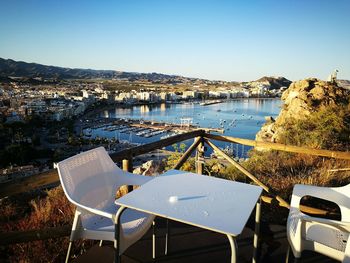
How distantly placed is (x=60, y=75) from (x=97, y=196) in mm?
111039

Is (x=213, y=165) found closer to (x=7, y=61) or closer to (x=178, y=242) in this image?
(x=178, y=242)

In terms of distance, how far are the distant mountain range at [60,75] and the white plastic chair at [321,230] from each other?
67.3 meters

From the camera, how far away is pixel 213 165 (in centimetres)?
537

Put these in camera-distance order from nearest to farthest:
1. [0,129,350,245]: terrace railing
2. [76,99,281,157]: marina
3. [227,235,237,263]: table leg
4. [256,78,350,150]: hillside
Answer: [227,235,237,263]: table leg < [0,129,350,245]: terrace railing < [256,78,350,150]: hillside < [76,99,281,157]: marina

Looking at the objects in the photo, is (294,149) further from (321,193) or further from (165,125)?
(165,125)

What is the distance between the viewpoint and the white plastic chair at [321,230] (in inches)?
54.8

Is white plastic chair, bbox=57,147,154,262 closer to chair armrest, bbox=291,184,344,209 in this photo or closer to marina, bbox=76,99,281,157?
chair armrest, bbox=291,184,344,209

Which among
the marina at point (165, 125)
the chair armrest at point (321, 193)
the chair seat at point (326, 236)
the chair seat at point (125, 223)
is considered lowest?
the marina at point (165, 125)

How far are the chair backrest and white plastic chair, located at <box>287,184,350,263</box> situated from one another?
1206 millimetres

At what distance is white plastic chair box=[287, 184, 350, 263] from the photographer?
1393 mm

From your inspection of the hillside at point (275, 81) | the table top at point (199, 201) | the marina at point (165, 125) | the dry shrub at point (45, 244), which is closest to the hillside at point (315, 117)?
the table top at point (199, 201)

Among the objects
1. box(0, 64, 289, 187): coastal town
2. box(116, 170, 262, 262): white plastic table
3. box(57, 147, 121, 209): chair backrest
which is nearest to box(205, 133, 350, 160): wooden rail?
box(116, 170, 262, 262): white plastic table

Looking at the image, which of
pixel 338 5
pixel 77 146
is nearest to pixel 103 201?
pixel 338 5

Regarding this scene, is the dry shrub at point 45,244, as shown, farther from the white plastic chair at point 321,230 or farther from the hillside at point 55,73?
the hillside at point 55,73
